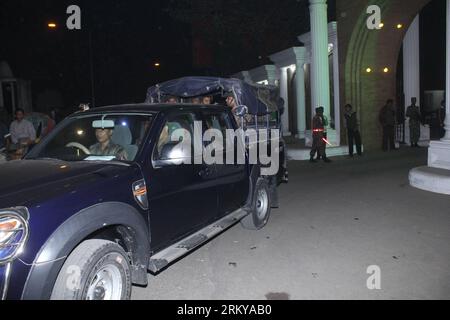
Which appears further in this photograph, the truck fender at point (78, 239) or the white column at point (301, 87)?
the white column at point (301, 87)

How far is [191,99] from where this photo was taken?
11.9 m

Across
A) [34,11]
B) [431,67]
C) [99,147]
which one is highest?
[34,11]

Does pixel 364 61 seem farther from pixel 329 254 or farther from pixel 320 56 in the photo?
pixel 329 254

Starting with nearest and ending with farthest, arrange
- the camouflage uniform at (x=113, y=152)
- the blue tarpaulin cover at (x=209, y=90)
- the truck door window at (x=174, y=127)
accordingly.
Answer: the camouflage uniform at (x=113, y=152), the truck door window at (x=174, y=127), the blue tarpaulin cover at (x=209, y=90)

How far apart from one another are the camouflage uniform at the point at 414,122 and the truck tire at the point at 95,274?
14.3 m

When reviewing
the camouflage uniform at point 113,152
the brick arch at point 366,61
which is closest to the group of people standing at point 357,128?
the brick arch at point 366,61

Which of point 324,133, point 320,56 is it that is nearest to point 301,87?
point 320,56

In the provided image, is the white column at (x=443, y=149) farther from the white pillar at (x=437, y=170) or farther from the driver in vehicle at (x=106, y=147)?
the driver in vehicle at (x=106, y=147)

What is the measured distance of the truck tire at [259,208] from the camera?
6504 mm

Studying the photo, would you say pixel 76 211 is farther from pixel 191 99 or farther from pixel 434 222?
pixel 191 99

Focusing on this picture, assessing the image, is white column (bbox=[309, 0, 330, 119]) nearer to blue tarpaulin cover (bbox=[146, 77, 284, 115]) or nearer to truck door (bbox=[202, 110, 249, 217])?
blue tarpaulin cover (bbox=[146, 77, 284, 115])

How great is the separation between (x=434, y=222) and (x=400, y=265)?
6.77 ft

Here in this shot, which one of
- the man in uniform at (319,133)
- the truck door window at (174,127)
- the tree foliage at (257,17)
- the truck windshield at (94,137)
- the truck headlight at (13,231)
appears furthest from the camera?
the tree foliage at (257,17)

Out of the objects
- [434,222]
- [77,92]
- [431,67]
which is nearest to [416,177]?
[434,222]
